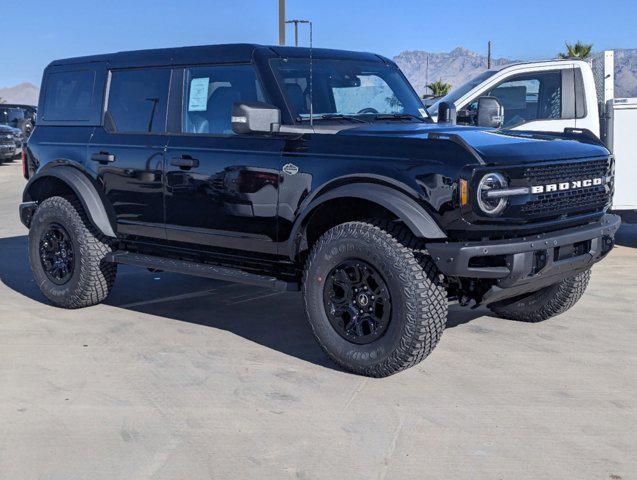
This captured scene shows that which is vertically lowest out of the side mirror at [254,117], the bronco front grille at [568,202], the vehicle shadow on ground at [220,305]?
the vehicle shadow on ground at [220,305]

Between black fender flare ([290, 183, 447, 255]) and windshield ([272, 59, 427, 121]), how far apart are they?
777 millimetres

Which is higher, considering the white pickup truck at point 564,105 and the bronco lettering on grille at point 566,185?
the white pickup truck at point 564,105

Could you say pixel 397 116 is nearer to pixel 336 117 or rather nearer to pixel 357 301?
pixel 336 117

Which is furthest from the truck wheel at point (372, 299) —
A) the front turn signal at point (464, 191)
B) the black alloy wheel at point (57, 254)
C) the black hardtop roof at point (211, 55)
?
the black alloy wheel at point (57, 254)

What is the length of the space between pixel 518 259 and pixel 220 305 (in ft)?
9.96

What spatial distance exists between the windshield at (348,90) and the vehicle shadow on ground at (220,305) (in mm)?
1534

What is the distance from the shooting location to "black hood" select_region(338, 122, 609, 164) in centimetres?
459

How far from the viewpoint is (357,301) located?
4.89m

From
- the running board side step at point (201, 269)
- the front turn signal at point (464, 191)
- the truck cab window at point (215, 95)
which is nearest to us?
the front turn signal at point (464, 191)

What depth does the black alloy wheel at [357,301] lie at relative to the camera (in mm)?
4789

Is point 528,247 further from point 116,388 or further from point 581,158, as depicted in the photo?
point 116,388

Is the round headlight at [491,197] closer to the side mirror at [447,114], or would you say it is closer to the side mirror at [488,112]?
the side mirror at [488,112]

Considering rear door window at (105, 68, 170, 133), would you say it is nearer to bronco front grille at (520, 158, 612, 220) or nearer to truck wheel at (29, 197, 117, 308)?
truck wheel at (29, 197, 117, 308)

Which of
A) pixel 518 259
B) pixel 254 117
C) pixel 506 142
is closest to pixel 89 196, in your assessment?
pixel 254 117
